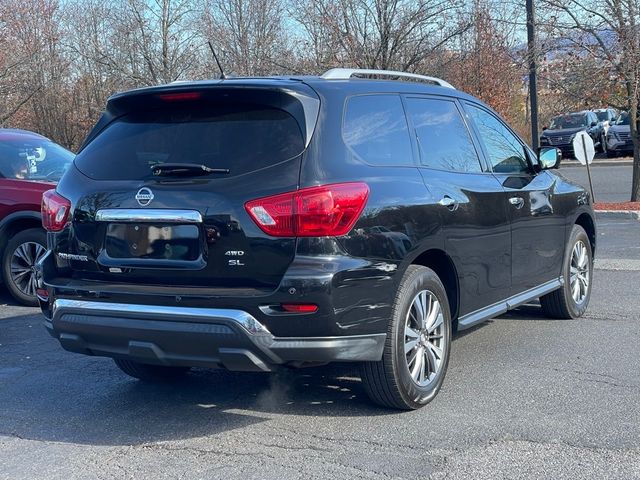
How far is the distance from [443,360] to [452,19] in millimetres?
15113

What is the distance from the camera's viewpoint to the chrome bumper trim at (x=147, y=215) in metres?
4.43

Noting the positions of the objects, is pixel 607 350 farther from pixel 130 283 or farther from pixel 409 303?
pixel 130 283

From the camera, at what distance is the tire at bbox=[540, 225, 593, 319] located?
7211 mm

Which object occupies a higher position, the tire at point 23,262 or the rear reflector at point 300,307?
the rear reflector at point 300,307

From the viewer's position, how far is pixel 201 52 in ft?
83.8

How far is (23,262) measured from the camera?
880 cm

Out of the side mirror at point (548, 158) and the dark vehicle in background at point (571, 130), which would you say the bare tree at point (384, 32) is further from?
the dark vehicle in background at point (571, 130)

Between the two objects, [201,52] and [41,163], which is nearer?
[41,163]

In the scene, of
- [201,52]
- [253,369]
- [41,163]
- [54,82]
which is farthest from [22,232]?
[54,82]

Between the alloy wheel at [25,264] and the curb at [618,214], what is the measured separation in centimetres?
1088

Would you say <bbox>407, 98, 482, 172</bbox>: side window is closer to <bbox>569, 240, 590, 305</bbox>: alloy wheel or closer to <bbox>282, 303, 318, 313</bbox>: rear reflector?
<bbox>282, 303, 318, 313</bbox>: rear reflector

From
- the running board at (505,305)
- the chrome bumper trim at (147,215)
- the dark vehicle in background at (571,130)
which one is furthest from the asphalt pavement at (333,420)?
the dark vehicle in background at (571,130)

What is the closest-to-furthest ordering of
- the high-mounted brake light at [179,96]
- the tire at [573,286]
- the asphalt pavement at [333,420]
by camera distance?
1. the asphalt pavement at [333,420]
2. the high-mounted brake light at [179,96]
3. the tire at [573,286]

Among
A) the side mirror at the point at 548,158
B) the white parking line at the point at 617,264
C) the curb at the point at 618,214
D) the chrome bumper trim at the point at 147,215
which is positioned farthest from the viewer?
the curb at the point at 618,214
